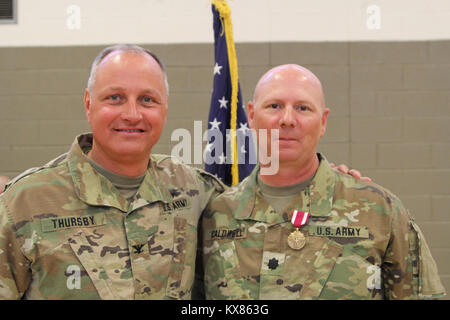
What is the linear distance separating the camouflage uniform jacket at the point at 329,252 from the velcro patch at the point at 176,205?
167 mm

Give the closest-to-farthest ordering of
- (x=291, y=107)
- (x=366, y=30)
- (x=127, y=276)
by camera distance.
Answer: (x=127, y=276) → (x=291, y=107) → (x=366, y=30)

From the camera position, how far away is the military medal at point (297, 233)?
1.62 m

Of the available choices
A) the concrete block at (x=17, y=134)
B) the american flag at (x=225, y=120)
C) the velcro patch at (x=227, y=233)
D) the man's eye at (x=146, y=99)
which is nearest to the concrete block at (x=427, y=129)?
the american flag at (x=225, y=120)

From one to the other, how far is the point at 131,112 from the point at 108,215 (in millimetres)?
339

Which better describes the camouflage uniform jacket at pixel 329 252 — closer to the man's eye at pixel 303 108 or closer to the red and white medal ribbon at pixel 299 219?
the red and white medal ribbon at pixel 299 219

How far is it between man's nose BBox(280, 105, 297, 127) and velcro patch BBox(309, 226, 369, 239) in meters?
0.35

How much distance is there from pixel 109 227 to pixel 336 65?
2302mm

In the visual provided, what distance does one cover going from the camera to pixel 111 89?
155 centimetres

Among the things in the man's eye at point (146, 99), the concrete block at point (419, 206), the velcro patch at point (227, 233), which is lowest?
the concrete block at point (419, 206)

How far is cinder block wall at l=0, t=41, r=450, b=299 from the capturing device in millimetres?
3342

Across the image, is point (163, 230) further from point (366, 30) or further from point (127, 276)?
point (366, 30)

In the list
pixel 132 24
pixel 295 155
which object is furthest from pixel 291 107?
pixel 132 24

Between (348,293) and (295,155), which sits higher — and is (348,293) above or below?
below

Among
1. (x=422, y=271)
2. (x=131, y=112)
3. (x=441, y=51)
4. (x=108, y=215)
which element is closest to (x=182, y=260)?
(x=108, y=215)
